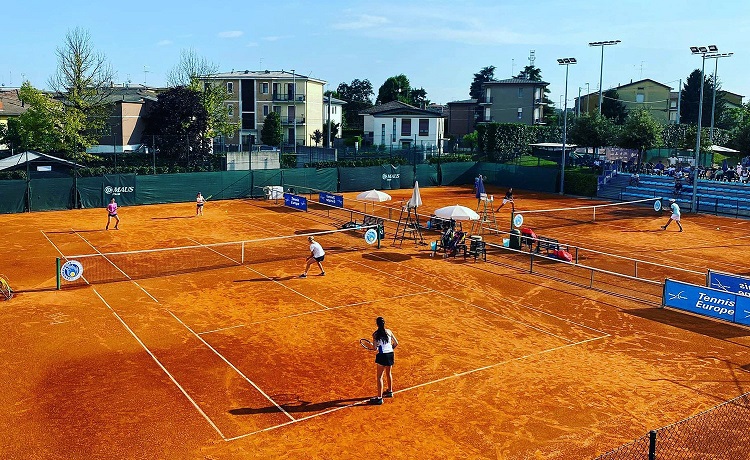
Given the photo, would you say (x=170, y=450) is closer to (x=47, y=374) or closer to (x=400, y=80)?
(x=47, y=374)

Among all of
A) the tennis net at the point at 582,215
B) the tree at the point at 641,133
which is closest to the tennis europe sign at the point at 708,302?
the tennis net at the point at 582,215

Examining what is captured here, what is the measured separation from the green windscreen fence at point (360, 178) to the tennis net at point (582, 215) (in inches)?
602

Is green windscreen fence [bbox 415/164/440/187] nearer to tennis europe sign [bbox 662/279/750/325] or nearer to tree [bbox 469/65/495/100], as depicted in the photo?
tennis europe sign [bbox 662/279/750/325]

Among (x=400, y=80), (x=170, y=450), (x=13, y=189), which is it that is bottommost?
(x=170, y=450)

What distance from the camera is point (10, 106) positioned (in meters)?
87.8

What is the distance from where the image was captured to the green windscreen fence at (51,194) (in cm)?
3909

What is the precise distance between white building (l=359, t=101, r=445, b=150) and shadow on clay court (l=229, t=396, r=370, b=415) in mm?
76610

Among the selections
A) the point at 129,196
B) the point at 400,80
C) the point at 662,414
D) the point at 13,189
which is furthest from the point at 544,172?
the point at 400,80

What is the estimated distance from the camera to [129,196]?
4234 cm

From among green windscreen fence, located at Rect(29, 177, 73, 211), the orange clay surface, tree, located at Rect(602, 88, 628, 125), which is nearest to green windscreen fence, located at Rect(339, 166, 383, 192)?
green windscreen fence, located at Rect(29, 177, 73, 211)

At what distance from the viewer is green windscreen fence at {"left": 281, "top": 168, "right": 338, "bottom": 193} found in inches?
1898

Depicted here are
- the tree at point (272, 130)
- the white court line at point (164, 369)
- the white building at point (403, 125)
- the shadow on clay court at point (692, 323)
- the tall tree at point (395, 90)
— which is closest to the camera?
the white court line at point (164, 369)

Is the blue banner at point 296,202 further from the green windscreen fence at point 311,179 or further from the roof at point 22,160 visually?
the roof at point 22,160

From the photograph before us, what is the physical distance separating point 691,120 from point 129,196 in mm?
85840
